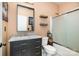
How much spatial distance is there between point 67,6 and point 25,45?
0.67 metres

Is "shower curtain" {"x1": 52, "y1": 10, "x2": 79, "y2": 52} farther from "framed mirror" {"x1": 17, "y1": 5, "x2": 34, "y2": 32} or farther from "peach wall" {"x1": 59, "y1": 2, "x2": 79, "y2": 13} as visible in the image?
"framed mirror" {"x1": 17, "y1": 5, "x2": 34, "y2": 32}

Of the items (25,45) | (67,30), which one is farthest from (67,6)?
(25,45)

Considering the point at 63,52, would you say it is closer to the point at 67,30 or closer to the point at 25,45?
the point at 67,30

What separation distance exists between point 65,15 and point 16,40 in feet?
2.11

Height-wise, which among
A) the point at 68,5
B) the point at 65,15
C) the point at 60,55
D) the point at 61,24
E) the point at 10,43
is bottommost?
the point at 60,55

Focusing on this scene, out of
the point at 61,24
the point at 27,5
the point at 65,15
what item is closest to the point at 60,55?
the point at 61,24

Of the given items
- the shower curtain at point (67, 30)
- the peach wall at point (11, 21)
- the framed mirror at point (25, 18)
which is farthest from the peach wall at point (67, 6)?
the peach wall at point (11, 21)

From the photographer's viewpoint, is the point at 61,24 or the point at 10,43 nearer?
the point at 10,43

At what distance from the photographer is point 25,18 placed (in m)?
1.31

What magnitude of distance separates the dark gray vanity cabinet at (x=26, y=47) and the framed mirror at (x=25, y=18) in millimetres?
149

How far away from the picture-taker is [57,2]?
1318 mm

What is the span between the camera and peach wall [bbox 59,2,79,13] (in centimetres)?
129

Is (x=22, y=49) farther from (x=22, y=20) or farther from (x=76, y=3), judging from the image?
(x=76, y=3)

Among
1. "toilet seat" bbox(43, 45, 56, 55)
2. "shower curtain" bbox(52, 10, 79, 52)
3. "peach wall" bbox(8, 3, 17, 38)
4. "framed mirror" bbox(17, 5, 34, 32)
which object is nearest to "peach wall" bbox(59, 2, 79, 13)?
"shower curtain" bbox(52, 10, 79, 52)
